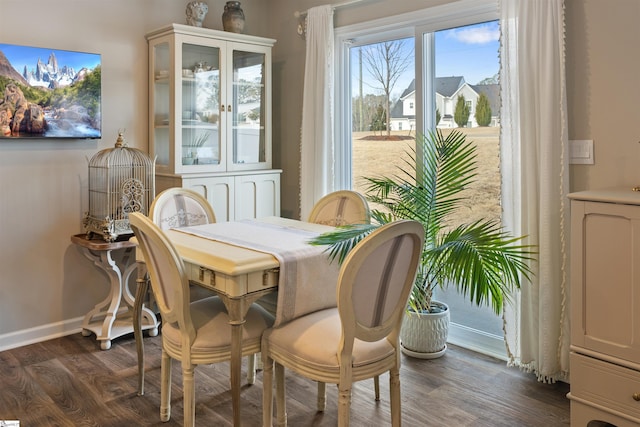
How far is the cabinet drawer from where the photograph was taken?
2.12 metres

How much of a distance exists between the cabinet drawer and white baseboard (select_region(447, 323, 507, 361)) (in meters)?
0.98

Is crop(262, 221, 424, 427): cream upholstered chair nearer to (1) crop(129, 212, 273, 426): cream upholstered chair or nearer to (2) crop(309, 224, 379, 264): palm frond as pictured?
(1) crop(129, 212, 273, 426): cream upholstered chair

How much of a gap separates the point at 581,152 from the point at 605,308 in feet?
3.09

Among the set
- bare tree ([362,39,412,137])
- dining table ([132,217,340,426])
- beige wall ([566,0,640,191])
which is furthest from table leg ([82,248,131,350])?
beige wall ([566,0,640,191])

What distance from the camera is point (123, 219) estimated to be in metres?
3.54

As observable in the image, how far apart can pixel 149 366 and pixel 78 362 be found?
1.44ft

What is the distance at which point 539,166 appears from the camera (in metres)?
2.84

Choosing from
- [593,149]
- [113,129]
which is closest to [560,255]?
[593,149]

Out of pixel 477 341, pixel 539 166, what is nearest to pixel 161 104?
pixel 539 166

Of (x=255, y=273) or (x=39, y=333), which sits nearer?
(x=255, y=273)

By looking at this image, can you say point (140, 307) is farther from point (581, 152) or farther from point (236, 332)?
point (581, 152)

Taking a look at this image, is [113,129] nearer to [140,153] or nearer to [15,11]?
[140,153]

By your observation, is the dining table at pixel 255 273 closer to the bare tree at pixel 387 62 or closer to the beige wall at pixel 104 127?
the beige wall at pixel 104 127

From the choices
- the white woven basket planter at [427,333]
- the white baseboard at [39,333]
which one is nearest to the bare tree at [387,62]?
the white woven basket planter at [427,333]
